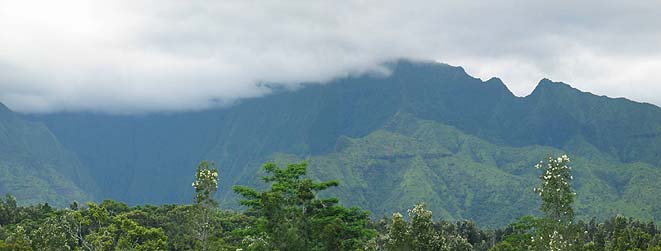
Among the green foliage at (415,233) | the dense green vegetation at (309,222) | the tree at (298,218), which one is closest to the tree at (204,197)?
the dense green vegetation at (309,222)

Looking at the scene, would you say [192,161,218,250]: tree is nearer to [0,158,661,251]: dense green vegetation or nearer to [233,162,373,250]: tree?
[0,158,661,251]: dense green vegetation

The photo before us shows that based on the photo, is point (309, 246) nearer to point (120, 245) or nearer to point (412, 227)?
point (412, 227)

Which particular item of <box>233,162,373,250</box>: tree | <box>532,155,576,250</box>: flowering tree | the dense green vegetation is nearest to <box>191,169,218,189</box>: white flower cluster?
the dense green vegetation

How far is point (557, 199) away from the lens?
49.3m

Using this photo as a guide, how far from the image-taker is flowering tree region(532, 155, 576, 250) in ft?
161

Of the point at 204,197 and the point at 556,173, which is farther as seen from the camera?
the point at 204,197

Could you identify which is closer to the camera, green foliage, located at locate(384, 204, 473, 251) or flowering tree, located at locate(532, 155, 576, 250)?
green foliage, located at locate(384, 204, 473, 251)

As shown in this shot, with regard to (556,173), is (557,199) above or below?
below

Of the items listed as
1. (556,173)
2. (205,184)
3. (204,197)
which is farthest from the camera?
(204,197)

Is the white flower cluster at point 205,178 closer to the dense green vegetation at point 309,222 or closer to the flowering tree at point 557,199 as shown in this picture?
the dense green vegetation at point 309,222

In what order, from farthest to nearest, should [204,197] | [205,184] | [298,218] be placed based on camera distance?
[204,197] → [205,184] → [298,218]

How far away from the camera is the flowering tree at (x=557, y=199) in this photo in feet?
161

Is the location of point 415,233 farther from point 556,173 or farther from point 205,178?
point 205,178

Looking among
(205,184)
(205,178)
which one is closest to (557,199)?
(205,178)
